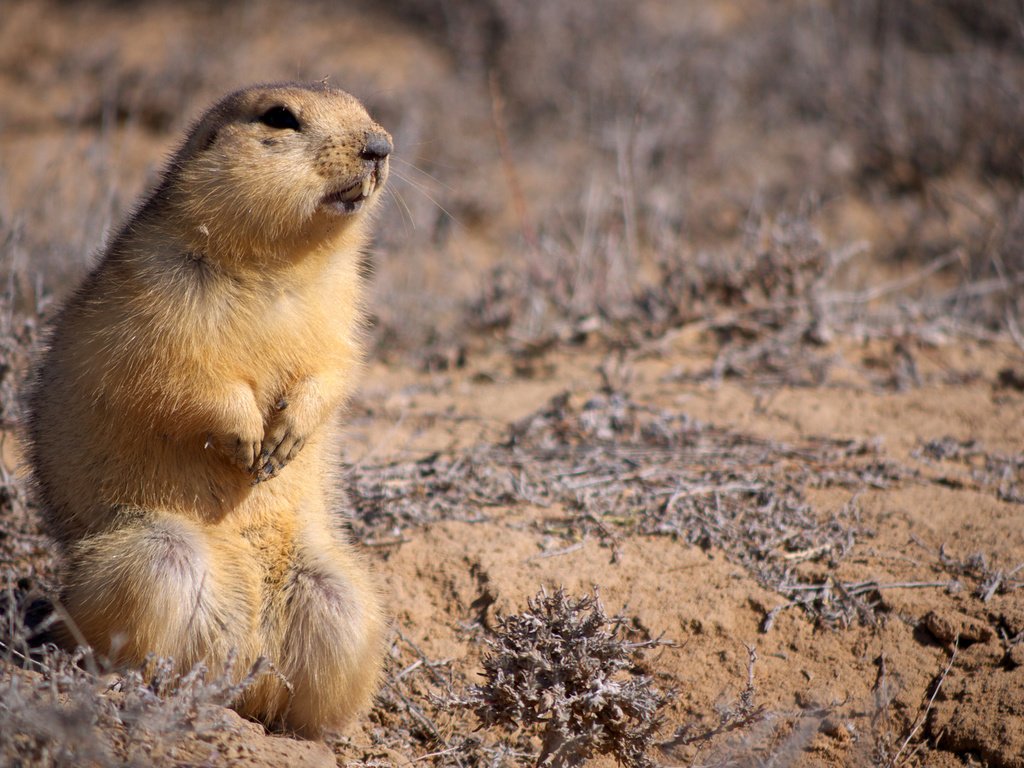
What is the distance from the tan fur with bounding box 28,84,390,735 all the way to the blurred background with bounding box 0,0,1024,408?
2.76 meters

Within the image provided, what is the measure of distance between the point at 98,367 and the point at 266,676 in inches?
48.7

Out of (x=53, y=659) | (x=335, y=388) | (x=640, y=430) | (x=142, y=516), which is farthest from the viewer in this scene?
(x=640, y=430)

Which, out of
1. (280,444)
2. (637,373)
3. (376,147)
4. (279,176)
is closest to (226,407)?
(280,444)

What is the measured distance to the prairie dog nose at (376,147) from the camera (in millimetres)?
3676

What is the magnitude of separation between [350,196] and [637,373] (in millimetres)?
2830

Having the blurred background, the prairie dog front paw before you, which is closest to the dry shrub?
the prairie dog front paw

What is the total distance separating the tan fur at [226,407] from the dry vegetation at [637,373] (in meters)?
0.28

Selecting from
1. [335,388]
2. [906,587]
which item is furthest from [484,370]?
[906,587]

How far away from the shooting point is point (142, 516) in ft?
11.6

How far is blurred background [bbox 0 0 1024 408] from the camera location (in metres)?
6.69

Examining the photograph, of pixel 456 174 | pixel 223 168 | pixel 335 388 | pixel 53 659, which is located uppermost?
pixel 223 168

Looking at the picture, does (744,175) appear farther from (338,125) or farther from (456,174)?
(338,125)

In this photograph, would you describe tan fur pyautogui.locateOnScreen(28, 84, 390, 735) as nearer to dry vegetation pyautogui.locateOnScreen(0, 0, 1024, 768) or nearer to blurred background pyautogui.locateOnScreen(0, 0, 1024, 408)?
dry vegetation pyautogui.locateOnScreen(0, 0, 1024, 768)

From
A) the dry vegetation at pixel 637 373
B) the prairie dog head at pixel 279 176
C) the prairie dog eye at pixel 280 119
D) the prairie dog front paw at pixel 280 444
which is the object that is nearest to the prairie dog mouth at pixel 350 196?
the prairie dog head at pixel 279 176
